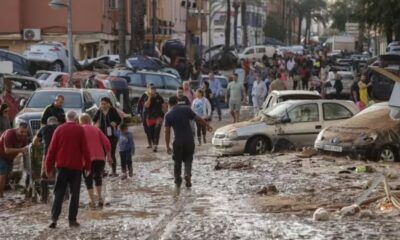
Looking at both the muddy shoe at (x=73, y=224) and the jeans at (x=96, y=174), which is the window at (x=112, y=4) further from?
the muddy shoe at (x=73, y=224)

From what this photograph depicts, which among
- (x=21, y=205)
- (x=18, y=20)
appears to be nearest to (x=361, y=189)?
(x=21, y=205)

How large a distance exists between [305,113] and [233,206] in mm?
8761

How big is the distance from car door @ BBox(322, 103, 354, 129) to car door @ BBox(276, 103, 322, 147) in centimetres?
24

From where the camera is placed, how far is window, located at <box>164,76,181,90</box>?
119 ft

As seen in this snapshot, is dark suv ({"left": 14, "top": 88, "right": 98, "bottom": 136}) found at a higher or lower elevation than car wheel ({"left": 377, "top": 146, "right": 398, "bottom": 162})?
higher

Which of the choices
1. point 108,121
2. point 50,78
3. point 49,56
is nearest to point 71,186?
point 108,121

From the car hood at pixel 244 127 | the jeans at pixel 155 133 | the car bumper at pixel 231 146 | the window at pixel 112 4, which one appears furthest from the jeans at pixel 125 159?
the window at pixel 112 4

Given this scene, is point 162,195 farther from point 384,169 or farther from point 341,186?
point 384,169

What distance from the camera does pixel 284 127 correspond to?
2194cm

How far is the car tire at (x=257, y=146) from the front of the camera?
2180 cm

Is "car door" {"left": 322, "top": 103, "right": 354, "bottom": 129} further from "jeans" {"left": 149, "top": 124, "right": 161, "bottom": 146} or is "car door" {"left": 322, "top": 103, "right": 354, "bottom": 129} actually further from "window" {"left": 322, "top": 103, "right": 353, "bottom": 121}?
"jeans" {"left": 149, "top": 124, "right": 161, "bottom": 146}

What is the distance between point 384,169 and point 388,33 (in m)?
31.4

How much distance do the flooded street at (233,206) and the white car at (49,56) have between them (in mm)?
25235

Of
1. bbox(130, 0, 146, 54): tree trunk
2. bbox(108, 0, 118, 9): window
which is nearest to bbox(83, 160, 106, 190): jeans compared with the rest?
bbox(130, 0, 146, 54): tree trunk
